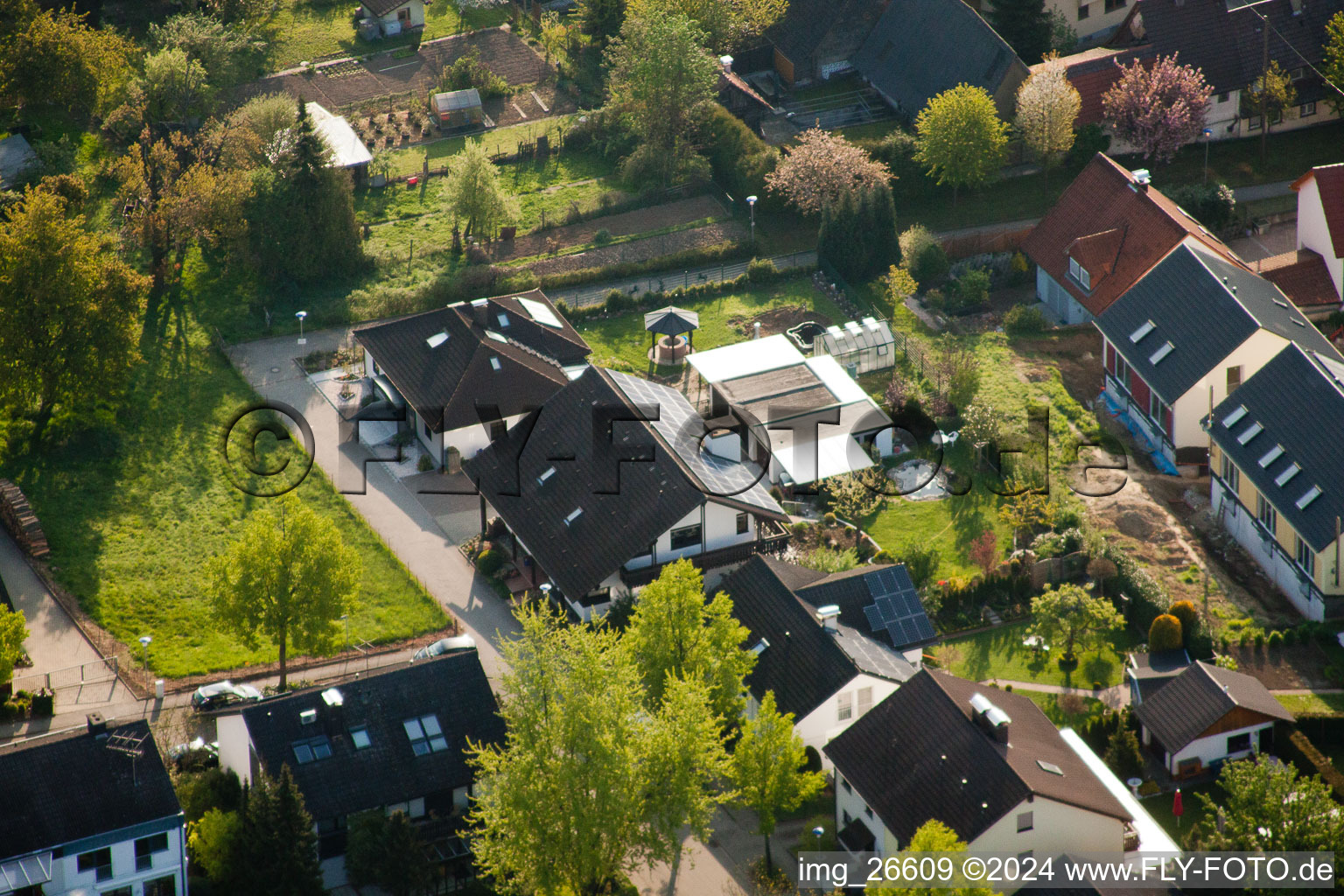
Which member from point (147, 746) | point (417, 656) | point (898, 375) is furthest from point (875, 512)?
point (147, 746)

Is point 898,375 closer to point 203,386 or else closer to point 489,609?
point 489,609

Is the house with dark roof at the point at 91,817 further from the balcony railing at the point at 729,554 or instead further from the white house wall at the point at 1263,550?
the white house wall at the point at 1263,550

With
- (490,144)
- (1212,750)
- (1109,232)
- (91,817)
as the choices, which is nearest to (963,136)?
(1109,232)

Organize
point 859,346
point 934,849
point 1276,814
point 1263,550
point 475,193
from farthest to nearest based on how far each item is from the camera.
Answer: point 475,193 < point 859,346 < point 1263,550 < point 1276,814 < point 934,849

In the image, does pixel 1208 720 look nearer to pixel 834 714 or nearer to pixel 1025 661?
pixel 1025 661

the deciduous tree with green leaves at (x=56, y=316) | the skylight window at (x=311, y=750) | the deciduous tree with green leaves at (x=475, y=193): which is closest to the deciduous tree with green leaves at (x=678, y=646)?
the skylight window at (x=311, y=750)
